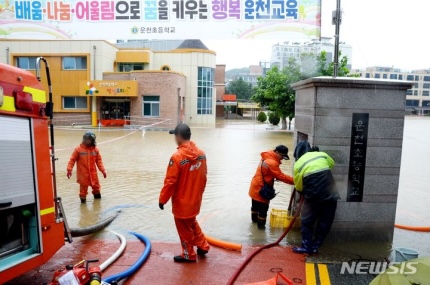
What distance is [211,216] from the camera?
7.18m

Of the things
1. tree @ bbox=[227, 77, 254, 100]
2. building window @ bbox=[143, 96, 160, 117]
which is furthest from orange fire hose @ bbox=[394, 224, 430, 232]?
tree @ bbox=[227, 77, 254, 100]

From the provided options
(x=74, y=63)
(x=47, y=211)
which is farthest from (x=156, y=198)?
(x=74, y=63)

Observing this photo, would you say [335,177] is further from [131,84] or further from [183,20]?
[131,84]

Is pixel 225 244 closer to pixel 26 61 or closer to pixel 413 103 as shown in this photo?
pixel 26 61

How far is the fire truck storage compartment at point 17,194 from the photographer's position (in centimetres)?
371

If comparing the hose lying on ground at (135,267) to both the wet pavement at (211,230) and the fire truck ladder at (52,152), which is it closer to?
the wet pavement at (211,230)

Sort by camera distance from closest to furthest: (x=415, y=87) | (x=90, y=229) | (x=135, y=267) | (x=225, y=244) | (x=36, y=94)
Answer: (x=36, y=94)
(x=135, y=267)
(x=225, y=244)
(x=90, y=229)
(x=415, y=87)

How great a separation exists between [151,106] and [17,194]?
1232 inches

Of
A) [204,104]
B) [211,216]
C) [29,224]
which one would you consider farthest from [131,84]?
[29,224]

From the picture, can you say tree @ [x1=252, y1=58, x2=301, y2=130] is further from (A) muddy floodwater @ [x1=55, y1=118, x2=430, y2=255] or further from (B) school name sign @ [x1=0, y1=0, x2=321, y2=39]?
(B) school name sign @ [x1=0, y1=0, x2=321, y2=39]

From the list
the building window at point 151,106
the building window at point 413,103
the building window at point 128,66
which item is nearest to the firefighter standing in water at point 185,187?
the building window at point 151,106

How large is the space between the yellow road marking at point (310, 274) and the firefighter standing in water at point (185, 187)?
4.61ft

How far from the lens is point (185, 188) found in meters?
4.86

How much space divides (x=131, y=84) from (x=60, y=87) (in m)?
7.00
